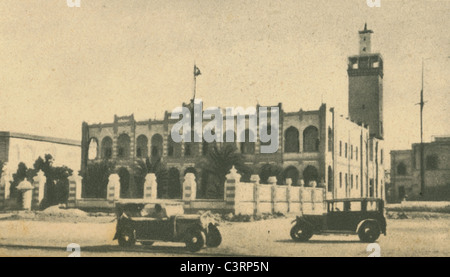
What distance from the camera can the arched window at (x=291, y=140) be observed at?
123 feet

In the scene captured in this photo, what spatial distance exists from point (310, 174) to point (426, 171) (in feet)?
24.0

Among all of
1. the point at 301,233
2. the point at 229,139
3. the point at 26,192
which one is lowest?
the point at 301,233

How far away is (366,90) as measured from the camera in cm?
4738

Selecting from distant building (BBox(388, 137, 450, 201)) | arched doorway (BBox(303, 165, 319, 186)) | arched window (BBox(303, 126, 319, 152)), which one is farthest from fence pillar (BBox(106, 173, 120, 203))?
distant building (BBox(388, 137, 450, 201))

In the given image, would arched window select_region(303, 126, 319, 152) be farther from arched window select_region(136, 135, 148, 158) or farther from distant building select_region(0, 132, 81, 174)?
distant building select_region(0, 132, 81, 174)

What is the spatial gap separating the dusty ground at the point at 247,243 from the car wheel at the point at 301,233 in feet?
0.72

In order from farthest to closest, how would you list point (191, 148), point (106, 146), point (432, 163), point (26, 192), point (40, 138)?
point (40, 138)
point (106, 146)
point (191, 148)
point (432, 163)
point (26, 192)

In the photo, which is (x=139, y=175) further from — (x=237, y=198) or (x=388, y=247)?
(x=388, y=247)

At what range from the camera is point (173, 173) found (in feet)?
132

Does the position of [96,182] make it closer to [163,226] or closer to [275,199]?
[275,199]

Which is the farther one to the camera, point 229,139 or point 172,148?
point 172,148

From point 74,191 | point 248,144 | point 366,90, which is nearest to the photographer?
point 74,191

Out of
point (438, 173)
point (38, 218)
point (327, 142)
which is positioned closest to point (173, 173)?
point (327, 142)

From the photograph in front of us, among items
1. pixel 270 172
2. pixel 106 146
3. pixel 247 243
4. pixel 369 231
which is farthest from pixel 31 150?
pixel 369 231
